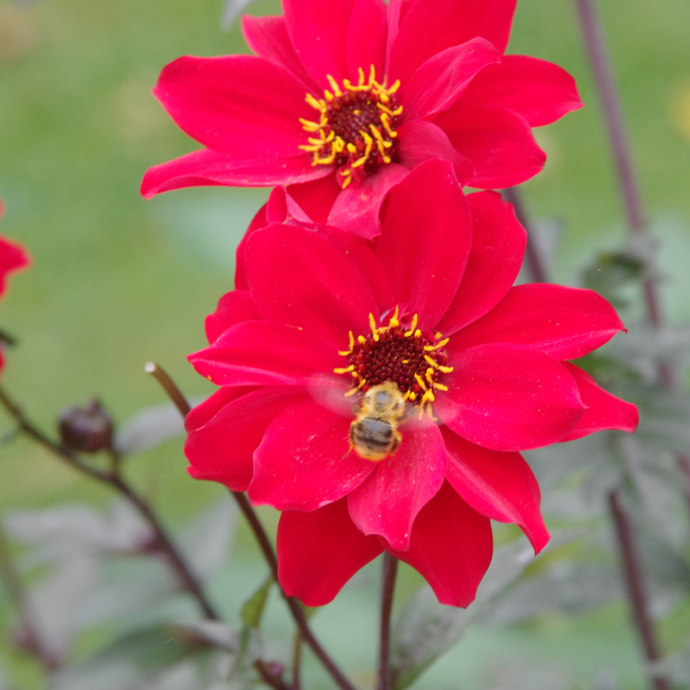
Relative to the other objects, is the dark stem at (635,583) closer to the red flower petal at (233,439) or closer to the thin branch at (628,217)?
the thin branch at (628,217)

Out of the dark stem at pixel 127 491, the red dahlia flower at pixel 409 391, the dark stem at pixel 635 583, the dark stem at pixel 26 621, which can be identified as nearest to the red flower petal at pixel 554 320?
the red dahlia flower at pixel 409 391

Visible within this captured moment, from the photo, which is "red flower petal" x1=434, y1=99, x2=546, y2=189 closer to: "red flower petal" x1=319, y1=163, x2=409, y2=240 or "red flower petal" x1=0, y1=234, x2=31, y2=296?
"red flower petal" x1=319, y1=163, x2=409, y2=240

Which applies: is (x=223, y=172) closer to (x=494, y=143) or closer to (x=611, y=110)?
(x=494, y=143)

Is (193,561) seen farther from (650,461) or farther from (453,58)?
(453,58)

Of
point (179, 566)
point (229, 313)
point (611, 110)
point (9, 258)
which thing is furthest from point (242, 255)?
point (611, 110)

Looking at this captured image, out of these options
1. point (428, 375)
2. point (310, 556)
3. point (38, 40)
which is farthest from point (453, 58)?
point (38, 40)

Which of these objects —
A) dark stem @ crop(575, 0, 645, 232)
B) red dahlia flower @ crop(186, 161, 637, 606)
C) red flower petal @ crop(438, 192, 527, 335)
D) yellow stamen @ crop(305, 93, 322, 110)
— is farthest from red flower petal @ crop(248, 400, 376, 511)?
dark stem @ crop(575, 0, 645, 232)
